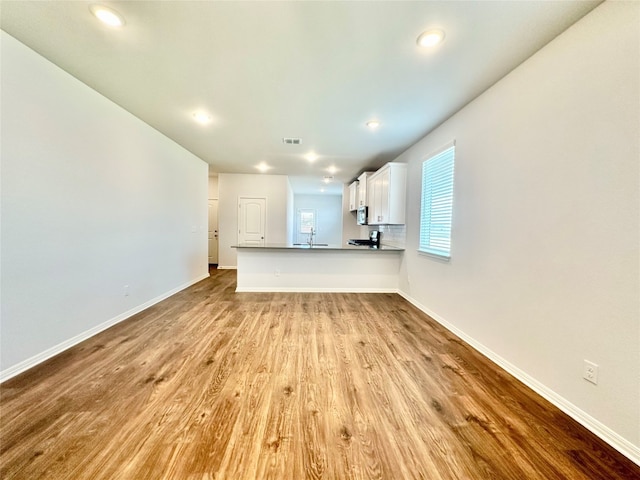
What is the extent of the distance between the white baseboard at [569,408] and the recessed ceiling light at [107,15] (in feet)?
13.2

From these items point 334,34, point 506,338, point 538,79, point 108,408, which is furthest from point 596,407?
point 108,408

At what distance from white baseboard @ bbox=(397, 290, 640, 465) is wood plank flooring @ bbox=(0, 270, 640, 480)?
49 mm

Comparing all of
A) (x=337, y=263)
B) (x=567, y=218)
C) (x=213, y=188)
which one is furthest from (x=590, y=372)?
(x=213, y=188)

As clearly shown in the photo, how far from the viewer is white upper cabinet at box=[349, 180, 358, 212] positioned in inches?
268

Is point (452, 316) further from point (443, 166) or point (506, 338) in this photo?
point (443, 166)

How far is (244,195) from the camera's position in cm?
679

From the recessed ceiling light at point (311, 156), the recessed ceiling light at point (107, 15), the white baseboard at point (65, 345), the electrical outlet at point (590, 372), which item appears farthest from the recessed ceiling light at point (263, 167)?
the electrical outlet at point (590, 372)

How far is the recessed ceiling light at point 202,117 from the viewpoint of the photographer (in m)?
3.13

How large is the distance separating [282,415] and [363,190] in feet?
16.9

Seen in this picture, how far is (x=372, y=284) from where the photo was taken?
483 centimetres

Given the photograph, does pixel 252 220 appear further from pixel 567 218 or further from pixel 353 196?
pixel 567 218

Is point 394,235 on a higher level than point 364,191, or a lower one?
lower

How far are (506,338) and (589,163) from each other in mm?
1512

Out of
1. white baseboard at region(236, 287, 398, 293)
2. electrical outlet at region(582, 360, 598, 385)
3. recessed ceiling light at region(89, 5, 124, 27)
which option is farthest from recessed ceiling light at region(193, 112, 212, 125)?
electrical outlet at region(582, 360, 598, 385)
